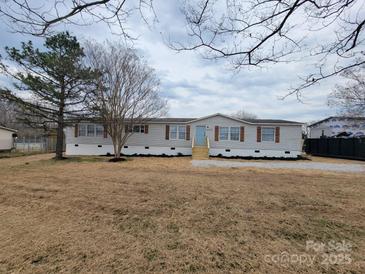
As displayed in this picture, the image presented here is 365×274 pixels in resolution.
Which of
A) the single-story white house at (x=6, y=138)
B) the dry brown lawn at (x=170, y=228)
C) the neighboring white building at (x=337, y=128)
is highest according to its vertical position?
the neighboring white building at (x=337, y=128)

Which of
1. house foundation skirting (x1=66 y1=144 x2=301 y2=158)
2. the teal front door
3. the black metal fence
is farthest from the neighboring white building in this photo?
the teal front door

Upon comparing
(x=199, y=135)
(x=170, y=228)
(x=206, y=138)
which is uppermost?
(x=199, y=135)

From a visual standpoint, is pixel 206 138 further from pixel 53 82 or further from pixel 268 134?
pixel 53 82

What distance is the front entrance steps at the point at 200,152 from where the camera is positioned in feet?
55.5

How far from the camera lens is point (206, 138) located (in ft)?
60.1

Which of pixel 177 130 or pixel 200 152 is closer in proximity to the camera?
pixel 200 152

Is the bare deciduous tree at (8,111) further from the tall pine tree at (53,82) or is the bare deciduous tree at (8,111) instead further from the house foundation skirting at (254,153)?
the house foundation skirting at (254,153)

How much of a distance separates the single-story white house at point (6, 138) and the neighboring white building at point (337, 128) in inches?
1235

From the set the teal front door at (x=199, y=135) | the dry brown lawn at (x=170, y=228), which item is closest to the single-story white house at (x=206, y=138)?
the teal front door at (x=199, y=135)

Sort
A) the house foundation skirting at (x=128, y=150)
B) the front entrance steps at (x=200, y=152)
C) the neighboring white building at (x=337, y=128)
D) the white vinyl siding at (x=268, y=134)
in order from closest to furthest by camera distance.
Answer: the front entrance steps at (x=200, y=152) → the white vinyl siding at (x=268, y=134) → the house foundation skirting at (x=128, y=150) → the neighboring white building at (x=337, y=128)

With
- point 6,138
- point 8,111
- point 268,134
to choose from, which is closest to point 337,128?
point 268,134

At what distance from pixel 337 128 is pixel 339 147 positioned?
7417 mm

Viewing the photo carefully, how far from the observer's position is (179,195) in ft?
18.4

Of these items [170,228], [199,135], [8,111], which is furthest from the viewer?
[8,111]
